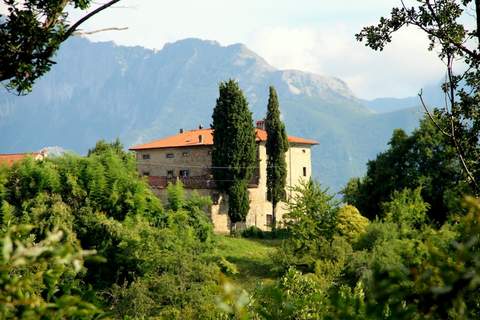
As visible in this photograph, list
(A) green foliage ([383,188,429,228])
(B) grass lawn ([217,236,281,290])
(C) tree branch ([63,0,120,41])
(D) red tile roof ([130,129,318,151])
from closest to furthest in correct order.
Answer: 1. (C) tree branch ([63,0,120,41])
2. (B) grass lawn ([217,236,281,290])
3. (A) green foliage ([383,188,429,228])
4. (D) red tile roof ([130,129,318,151])

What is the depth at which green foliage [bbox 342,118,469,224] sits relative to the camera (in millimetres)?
42062

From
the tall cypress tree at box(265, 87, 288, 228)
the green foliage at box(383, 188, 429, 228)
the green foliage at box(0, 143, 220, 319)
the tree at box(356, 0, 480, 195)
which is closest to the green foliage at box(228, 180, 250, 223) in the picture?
the tall cypress tree at box(265, 87, 288, 228)

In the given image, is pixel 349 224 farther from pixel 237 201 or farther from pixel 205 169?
pixel 205 169

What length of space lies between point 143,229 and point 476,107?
2305cm

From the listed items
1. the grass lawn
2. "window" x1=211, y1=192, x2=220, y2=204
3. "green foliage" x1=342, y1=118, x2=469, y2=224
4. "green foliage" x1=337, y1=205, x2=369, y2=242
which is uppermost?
"green foliage" x1=342, y1=118, x2=469, y2=224

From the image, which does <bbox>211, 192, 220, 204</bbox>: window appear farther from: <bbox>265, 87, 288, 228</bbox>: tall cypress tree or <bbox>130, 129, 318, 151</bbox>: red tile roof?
<bbox>130, 129, 318, 151</bbox>: red tile roof

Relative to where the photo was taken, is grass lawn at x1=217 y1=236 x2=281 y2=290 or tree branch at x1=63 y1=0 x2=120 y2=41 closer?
tree branch at x1=63 y1=0 x2=120 y2=41

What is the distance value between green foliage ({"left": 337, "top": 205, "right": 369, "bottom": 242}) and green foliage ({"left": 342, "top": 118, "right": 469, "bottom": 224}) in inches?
221

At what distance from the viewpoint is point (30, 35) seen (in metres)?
7.30

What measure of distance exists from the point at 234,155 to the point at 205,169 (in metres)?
8.29

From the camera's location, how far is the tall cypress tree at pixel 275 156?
50.4m

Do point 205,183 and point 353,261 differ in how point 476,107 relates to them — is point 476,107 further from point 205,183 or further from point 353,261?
point 205,183

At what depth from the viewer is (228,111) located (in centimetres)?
4719

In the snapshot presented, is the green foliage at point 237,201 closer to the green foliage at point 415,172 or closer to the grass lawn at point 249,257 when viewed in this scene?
the grass lawn at point 249,257
